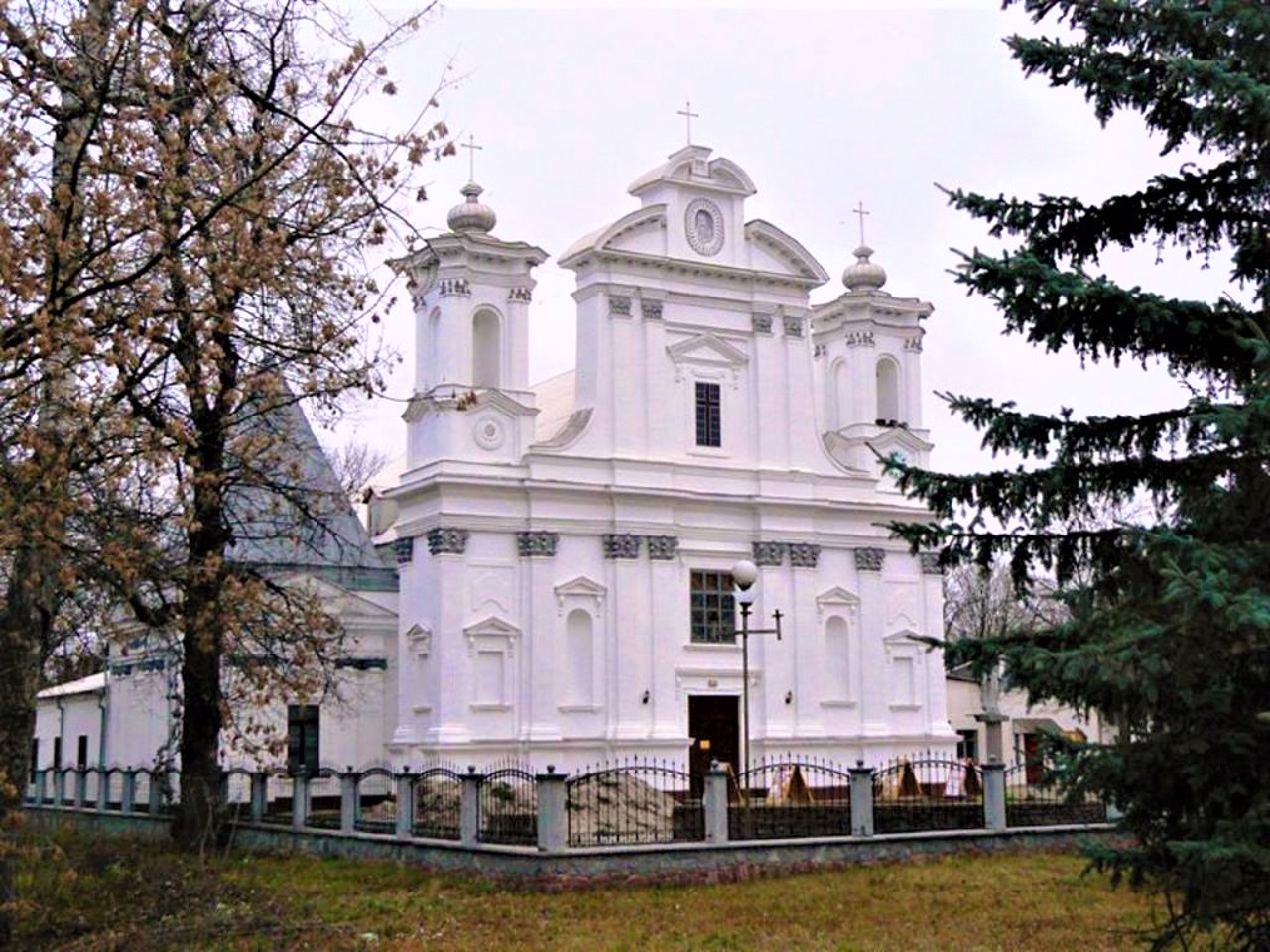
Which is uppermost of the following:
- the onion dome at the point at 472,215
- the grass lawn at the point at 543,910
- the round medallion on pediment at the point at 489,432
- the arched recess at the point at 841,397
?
the onion dome at the point at 472,215

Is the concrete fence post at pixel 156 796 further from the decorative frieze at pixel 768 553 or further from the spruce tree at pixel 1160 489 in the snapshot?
the spruce tree at pixel 1160 489

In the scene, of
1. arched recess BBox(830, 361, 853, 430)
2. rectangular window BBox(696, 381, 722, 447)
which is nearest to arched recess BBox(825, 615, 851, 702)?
rectangular window BBox(696, 381, 722, 447)

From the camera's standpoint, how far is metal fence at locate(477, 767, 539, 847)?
20.1 meters

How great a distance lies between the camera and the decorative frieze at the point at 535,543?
33188 mm

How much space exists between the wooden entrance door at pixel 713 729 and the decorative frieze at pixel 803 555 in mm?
3498

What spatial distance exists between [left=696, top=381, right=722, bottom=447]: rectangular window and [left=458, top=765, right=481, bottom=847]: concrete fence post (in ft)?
53.3

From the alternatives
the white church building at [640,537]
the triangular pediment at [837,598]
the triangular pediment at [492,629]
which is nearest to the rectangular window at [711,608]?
the white church building at [640,537]

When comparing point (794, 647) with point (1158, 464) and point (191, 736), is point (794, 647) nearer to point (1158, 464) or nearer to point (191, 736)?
point (191, 736)

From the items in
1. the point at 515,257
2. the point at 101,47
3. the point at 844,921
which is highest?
the point at 515,257

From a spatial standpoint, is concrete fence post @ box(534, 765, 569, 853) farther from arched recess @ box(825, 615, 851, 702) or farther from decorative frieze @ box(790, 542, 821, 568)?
arched recess @ box(825, 615, 851, 702)

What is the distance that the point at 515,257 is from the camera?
1339 inches

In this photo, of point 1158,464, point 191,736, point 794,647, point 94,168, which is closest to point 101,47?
point 94,168

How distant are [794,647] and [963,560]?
24.9 metres

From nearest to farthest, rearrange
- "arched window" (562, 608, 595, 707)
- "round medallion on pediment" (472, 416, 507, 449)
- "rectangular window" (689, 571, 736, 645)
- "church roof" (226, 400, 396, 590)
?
1. "church roof" (226, 400, 396, 590)
2. "round medallion on pediment" (472, 416, 507, 449)
3. "arched window" (562, 608, 595, 707)
4. "rectangular window" (689, 571, 736, 645)
